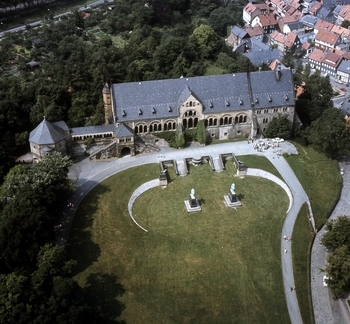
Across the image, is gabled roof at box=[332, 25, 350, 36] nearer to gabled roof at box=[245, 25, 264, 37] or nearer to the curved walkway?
gabled roof at box=[245, 25, 264, 37]

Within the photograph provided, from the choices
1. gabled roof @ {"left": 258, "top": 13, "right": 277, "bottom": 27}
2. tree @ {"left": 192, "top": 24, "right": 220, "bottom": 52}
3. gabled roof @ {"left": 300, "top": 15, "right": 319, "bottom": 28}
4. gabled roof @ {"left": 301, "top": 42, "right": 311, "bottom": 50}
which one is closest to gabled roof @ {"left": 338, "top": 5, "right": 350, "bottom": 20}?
gabled roof @ {"left": 300, "top": 15, "right": 319, "bottom": 28}

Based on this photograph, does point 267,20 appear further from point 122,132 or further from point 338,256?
point 338,256

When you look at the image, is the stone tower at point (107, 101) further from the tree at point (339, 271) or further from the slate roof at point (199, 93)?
the tree at point (339, 271)

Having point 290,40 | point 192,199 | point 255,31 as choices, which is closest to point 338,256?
point 192,199

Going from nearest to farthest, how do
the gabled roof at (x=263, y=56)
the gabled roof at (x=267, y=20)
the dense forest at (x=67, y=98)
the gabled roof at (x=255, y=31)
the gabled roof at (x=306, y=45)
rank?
1. the dense forest at (x=67, y=98)
2. the gabled roof at (x=263, y=56)
3. the gabled roof at (x=306, y=45)
4. the gabled roof at (x=255, y=31)
5. the gabled roof at (x=267, y=20)

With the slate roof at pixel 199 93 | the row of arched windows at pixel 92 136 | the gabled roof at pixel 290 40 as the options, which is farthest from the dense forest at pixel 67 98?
the gabled roof at pixel 290 40

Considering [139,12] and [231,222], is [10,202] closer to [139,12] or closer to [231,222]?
[231,222]
